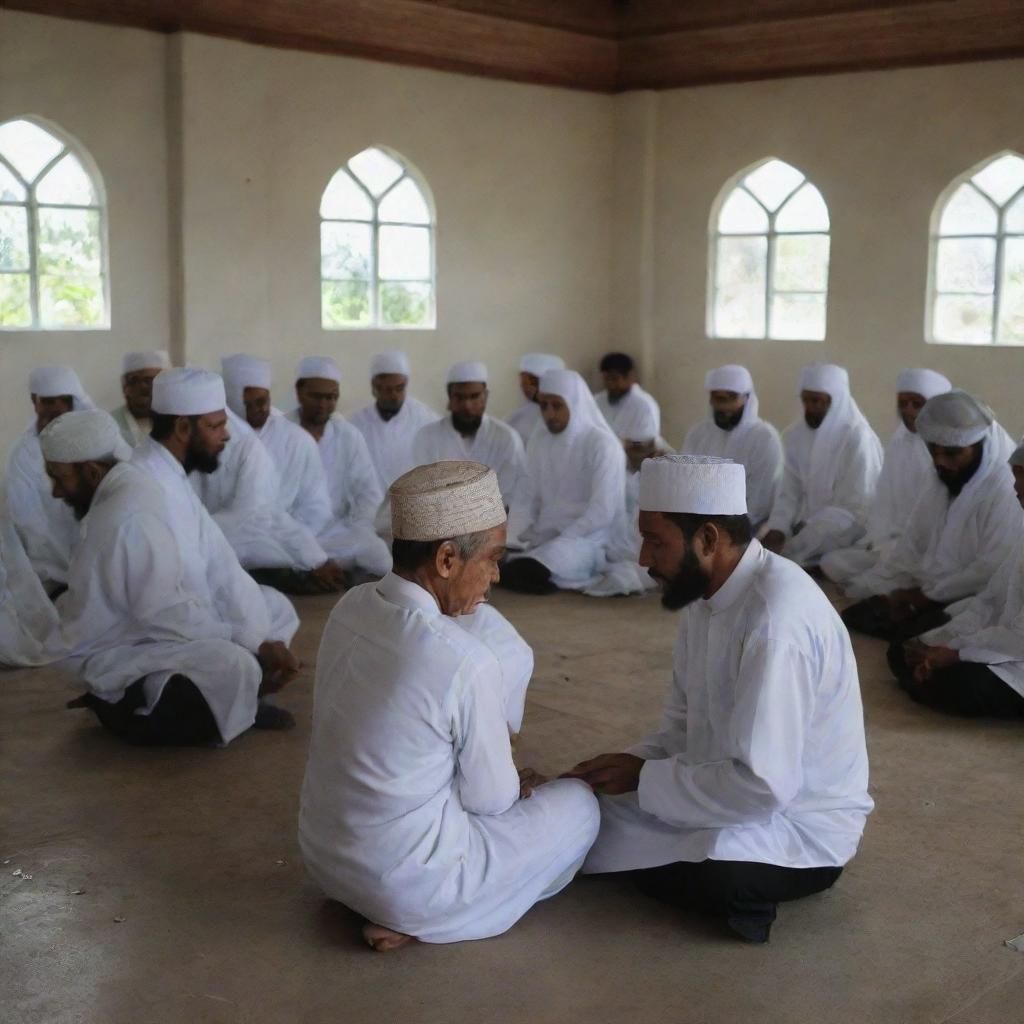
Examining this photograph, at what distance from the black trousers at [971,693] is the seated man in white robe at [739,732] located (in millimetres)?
1746

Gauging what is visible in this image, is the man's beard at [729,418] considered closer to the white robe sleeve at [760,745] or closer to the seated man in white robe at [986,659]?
the seated man in white robe at [986,659]

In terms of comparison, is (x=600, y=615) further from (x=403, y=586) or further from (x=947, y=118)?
(x=947, y=118)

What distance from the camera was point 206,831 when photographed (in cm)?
389

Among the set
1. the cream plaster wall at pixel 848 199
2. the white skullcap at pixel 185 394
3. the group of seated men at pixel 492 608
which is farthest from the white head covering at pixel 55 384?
the cream plaster wall at pixel 848 199

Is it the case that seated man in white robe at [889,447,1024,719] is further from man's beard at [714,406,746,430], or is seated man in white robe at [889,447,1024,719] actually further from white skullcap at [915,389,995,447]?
man's beard at [714,406,746,430]

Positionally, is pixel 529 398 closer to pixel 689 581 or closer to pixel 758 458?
pixel 758 458

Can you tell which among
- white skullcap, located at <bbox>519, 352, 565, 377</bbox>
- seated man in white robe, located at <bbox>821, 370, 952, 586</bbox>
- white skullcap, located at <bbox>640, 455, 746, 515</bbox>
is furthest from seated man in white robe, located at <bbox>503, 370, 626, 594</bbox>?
white skullcap, located at <bbox>640, 455, 746, 515</bbox>

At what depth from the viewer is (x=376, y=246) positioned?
10789mm

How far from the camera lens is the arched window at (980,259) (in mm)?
9992

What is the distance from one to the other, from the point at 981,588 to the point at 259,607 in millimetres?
2989

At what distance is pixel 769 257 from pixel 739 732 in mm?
8877

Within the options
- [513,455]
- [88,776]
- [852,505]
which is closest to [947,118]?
[852,505]

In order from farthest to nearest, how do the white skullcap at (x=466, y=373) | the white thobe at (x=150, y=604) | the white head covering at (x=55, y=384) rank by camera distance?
the white skullcap at (x=466, y=373)
the white head covering at (x=55, y=384)
the white thobe at (x=150, y=604)

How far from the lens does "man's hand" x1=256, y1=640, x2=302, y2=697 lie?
481 centimetres
